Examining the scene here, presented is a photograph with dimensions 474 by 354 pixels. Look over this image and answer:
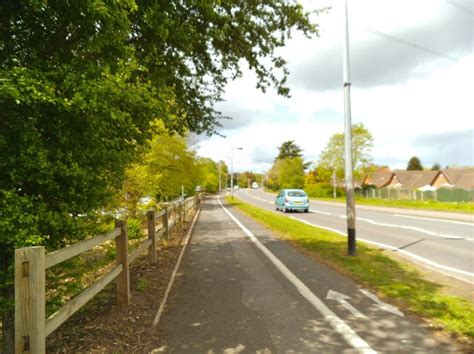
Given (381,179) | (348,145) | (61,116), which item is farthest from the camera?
(381,179)

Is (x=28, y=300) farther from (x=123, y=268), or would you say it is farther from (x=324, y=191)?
(x=324, y=191)

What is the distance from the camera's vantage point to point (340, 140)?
183ft

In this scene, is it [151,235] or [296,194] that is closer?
[151,235]

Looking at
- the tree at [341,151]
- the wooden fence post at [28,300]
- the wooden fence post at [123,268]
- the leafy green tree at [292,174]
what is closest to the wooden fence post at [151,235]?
the wooden fence post at [123,268]

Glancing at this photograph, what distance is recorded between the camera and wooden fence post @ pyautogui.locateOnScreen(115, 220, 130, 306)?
17.1ft

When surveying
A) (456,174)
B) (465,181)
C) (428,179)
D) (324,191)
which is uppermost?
(456,174)

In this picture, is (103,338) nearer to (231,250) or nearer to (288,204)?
(231,250)

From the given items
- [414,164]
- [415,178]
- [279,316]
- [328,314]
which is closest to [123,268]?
[279,316]

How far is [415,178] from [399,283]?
3196 inches

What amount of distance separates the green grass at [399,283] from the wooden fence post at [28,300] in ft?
14.0

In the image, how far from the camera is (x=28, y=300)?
8.88ft

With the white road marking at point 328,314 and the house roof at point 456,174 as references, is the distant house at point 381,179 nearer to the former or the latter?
the house roof at point 456,174

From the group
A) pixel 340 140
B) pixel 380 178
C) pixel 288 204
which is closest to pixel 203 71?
pixel 288 204

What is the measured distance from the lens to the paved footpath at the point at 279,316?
3971mm
